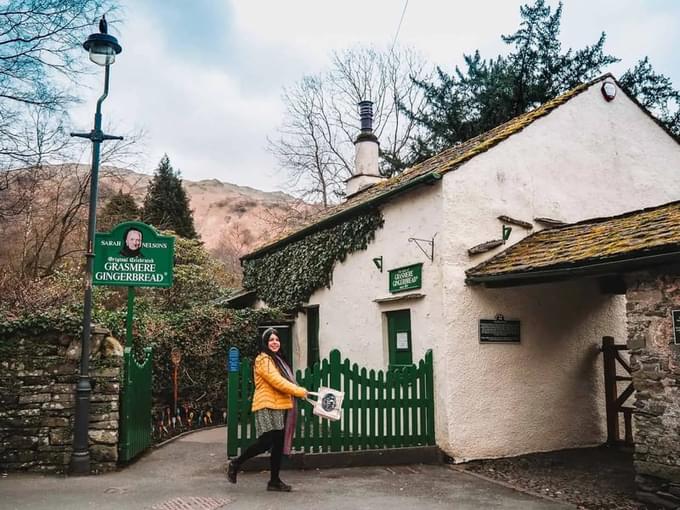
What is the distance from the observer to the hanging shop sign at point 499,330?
8656 millimetres

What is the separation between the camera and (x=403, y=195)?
9.76 meters

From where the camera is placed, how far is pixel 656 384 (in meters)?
6.20

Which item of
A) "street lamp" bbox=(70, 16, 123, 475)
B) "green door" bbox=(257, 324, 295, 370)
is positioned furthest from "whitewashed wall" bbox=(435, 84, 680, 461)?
"green door" bbox=(257, 324, 295, 370)

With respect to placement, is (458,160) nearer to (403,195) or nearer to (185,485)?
(403,195)

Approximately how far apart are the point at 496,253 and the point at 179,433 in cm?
643

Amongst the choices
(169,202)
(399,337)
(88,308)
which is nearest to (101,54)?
(88,308)

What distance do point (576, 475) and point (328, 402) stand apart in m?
3.57

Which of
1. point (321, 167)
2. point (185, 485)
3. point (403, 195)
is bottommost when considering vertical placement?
point (185, 485)

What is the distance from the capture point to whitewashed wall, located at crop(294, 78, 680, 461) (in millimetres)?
8547

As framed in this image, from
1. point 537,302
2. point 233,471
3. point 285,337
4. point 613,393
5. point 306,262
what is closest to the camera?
point 233,471

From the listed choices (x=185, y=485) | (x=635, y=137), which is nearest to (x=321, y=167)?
(x=635, y=137)

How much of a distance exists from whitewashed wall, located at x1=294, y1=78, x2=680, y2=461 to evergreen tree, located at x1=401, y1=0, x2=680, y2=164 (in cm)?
1359

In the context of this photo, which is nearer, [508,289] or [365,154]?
[508,289]

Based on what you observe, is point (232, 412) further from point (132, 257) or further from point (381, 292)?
point (381, 292)
